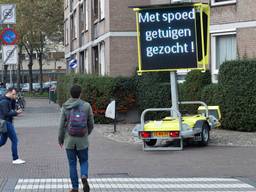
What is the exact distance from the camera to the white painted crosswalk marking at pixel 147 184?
32.8 feet

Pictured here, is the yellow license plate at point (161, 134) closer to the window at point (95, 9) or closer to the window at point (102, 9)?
the window at point (102, 9)

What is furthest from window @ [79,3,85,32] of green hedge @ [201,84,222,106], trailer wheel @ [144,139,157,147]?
trailer wheel @ [144,139,157,147]

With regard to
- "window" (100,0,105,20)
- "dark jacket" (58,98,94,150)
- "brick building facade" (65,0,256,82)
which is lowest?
"dark jacket" (58,98,94,150)

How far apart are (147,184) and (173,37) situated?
7.18 meters

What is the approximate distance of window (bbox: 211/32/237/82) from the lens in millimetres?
24109

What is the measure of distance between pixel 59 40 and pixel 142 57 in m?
44.1

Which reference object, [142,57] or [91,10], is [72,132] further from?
[91,10]

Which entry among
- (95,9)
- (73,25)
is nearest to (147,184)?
(95,9)

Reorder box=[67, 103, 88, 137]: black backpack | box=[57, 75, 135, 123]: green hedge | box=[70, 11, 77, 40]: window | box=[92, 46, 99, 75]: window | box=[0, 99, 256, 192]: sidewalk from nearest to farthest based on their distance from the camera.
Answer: box=[67, 103, 88, 137]: black backpack, box=[0, 99, 256, 192]: sidewalk, box=[57, 75, 135, 123]: green hedge, box=[92, 46, 99, 75]: window, box=[70, 11, 77, 40]: window

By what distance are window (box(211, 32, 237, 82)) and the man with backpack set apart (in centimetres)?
1547

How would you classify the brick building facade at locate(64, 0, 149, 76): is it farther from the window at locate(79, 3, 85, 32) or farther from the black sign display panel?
the black sign display panel

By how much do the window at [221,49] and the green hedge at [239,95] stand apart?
363cm

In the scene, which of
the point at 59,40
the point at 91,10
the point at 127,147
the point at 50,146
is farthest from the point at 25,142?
the point at 59,40

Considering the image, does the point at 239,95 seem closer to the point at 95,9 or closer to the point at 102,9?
the point at 102,9
